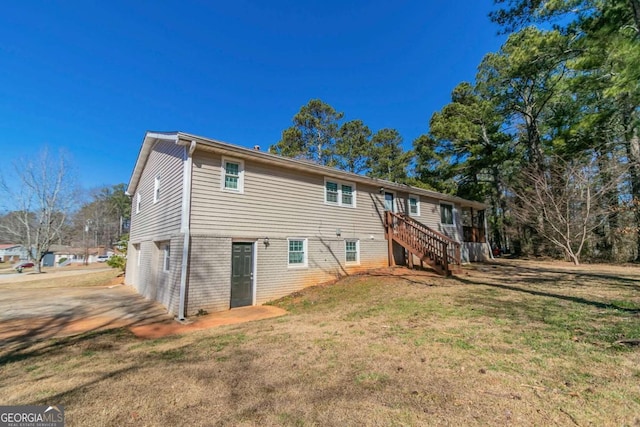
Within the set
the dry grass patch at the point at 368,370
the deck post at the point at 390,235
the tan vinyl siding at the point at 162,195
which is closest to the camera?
the dry grass patch at the point at 368,370

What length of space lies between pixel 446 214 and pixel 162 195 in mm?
15605

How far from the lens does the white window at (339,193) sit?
1172 cm

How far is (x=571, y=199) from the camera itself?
1606cm

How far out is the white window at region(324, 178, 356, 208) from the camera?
11.7m

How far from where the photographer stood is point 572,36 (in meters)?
8.75

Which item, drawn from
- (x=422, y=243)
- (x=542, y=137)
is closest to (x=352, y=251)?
(x=422, y=243)

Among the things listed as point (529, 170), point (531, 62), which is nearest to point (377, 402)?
point (531, 62)

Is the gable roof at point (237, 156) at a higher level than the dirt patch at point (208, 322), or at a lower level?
higher

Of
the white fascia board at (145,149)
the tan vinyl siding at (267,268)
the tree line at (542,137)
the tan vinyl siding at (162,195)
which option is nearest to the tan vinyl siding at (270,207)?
the tan vinyl siding at (267,268)

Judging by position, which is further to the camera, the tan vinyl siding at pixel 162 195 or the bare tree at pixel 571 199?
the bare tree at pixel 571 199

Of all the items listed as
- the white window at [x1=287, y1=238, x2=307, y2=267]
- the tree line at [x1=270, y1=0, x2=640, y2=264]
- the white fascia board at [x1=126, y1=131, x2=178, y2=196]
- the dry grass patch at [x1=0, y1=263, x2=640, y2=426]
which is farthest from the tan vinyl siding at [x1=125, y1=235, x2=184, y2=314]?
the tree line at [x1=270, y1=0, x2=640, y2=264]

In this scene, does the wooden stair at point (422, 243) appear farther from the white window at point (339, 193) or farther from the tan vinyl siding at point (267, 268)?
the white window at point (339, 193)

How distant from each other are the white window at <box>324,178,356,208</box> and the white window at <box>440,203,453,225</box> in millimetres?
7642

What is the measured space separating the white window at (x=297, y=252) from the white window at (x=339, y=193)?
2.18 metres
